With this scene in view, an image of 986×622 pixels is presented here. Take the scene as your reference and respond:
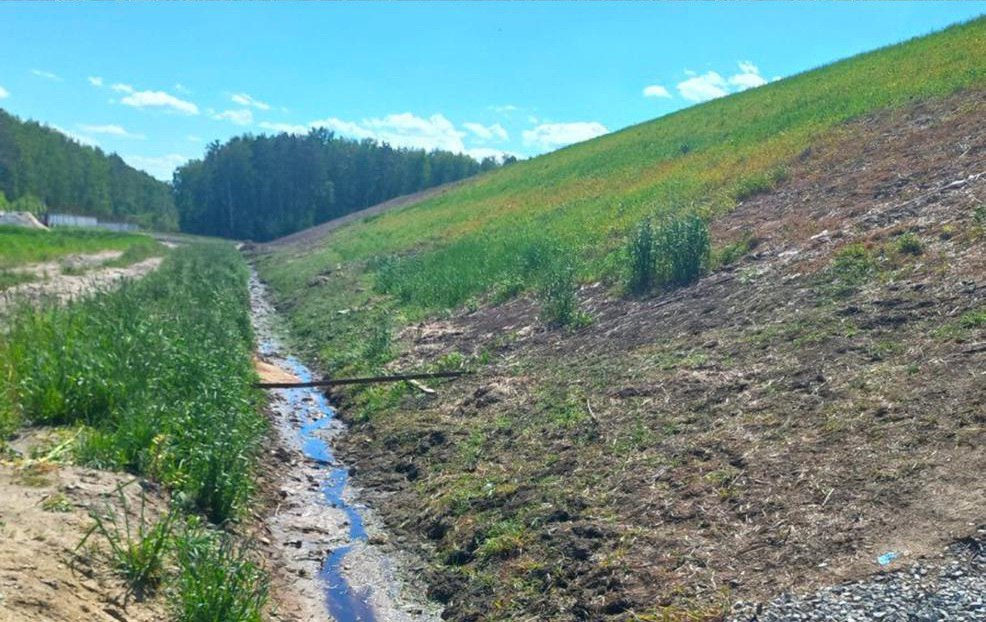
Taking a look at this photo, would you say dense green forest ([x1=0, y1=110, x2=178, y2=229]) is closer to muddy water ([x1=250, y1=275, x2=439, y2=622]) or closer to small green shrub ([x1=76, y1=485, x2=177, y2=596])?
muddy water ([x1=250, y1=275, x2=439, y2=622])

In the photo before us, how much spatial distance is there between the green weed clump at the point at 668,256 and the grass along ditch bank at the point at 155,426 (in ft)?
21.8

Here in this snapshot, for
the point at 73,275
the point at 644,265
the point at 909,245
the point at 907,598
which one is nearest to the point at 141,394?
the point at 907,598

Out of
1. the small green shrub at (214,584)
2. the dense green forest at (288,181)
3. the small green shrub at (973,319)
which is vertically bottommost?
the small green shrub at (214,584)

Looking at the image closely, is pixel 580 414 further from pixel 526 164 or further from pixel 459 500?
pixel 526 164

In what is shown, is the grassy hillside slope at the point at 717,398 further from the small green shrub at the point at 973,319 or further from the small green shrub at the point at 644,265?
the small green shrub at the point at 644,265

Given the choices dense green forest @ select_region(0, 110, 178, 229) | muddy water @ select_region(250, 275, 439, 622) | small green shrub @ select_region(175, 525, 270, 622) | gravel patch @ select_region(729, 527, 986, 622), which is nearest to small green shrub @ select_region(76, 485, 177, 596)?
small green shrub @ select_region(175, 525, 270, 622)

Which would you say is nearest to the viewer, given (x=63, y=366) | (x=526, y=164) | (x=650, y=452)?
(x=650, y=452)

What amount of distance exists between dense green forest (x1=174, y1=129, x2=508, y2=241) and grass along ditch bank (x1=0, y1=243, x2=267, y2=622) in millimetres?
91436

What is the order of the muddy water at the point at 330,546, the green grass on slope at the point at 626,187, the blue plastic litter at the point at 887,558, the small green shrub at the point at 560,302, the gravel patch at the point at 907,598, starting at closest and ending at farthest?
the gravel patch at the point at 907,598
the blue plastic litter at the point at 887,558
the muddy water at the point at 330,546
the small green shrub at the point at 560,302
the green grass on slope at the point at 626,187

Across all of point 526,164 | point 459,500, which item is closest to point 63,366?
point 459,500

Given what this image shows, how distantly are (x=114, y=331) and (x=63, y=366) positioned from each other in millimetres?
1698

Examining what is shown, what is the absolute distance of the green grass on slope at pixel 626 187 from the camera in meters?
19.9

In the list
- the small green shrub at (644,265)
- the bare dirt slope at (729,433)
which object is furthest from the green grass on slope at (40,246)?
the bare dirt slope at (729,433)

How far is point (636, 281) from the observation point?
1492cm
